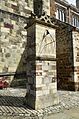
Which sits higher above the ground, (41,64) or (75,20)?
(75,20)


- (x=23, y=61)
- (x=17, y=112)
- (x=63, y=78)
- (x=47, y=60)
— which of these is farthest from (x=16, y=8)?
(x=17, y=112)

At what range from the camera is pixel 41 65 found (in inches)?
238

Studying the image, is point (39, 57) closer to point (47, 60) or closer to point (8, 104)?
point (47, 60)

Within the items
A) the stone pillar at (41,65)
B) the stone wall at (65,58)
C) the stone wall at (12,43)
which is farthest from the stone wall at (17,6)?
the stone pillar at (41,65)

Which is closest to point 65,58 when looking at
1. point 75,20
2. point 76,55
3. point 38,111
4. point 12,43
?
point 76,55

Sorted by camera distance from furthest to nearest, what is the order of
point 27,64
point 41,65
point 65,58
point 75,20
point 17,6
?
point 75,20 → point 17,6 → point 65,58 → point 27,64 → point 41,65

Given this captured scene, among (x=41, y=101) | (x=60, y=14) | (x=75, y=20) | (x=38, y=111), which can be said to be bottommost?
(x=38, y=111)

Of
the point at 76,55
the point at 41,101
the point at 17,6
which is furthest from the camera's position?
the point at 17,6

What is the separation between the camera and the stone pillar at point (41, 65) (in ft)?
19.3

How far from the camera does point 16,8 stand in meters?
11.7

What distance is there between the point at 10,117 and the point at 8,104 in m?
1.25

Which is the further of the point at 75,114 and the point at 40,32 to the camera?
the point at 40,32

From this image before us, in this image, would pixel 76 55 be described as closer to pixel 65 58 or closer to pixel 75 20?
pixel 65 58

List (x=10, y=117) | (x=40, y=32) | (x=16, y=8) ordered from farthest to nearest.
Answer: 1. (x=16, y=8)
2. (x=40, y=32)
3. (x=10, y=117)
